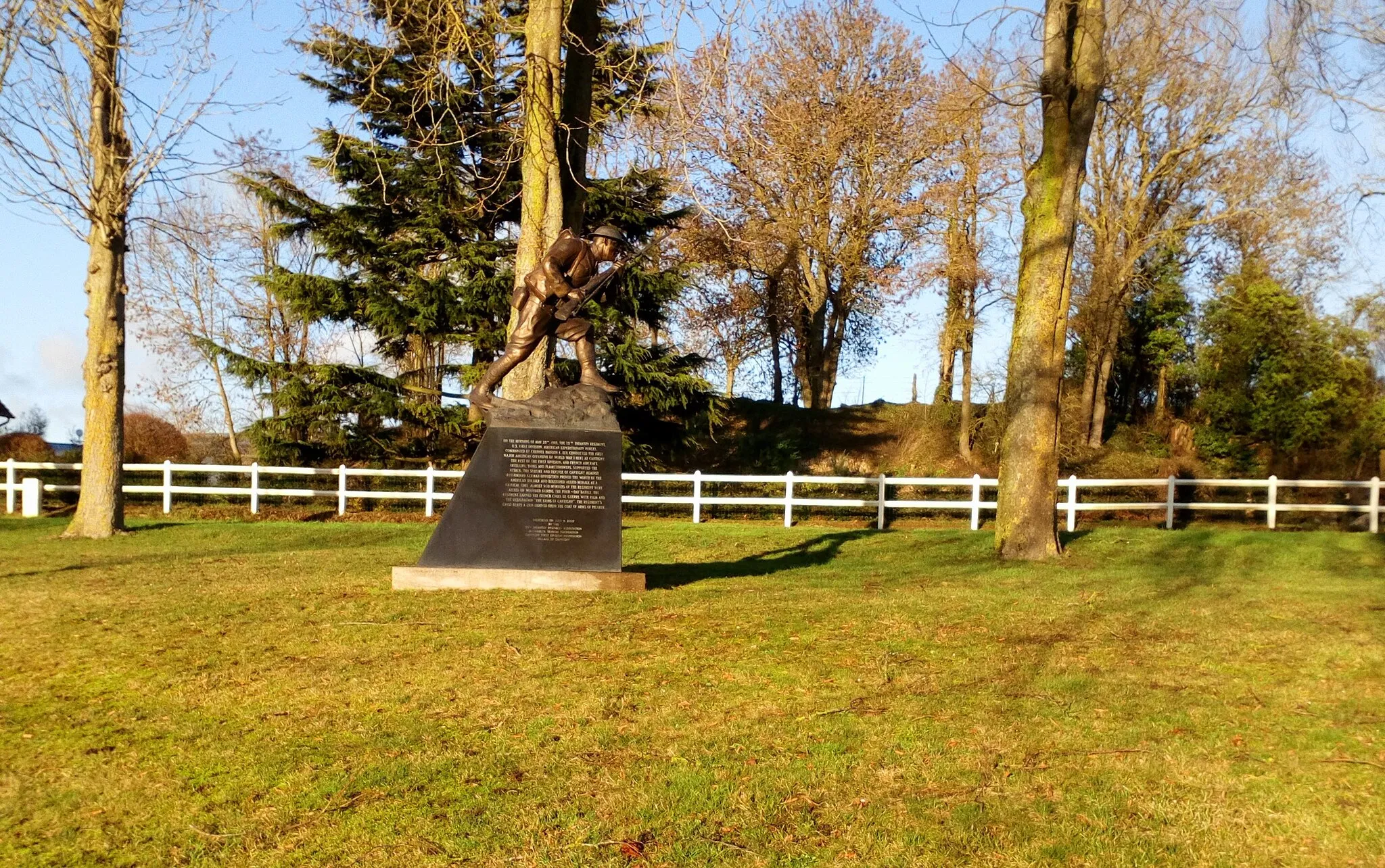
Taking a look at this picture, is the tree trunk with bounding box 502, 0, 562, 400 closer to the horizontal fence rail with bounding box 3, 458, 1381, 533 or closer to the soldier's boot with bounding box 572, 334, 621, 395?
the soldier's boot with bounding box 572, 334, 621, 395

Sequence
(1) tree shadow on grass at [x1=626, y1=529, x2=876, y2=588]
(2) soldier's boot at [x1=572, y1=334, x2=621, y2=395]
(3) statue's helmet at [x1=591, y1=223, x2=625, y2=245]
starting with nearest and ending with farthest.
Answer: (3) statue's helmet at [x1=591, y1=223, x2=625, y2=245] → (2) soldier's boot at [x1=572, y1=334, x2=621, y2=395] → (1) tree shadow on grass at [x1=626, y1=529, x2=876, y2=588]

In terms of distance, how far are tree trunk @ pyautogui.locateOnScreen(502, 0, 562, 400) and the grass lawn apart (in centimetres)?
492

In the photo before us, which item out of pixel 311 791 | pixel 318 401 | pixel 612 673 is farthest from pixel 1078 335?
pixel 311 791

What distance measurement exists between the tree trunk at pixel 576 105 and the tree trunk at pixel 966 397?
19.3 m

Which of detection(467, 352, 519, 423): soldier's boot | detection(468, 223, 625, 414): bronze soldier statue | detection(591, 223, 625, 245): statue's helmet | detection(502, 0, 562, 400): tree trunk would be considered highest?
detection(502, 0, 562, 400): tree trunk

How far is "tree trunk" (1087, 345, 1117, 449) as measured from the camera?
104ft

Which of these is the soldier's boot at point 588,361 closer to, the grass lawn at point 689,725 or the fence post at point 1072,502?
the grass lawn at point 689,725

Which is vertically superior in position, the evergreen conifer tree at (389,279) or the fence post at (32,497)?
the evergreen conifer tree at (389,279)

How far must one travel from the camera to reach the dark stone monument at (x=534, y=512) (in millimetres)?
9812

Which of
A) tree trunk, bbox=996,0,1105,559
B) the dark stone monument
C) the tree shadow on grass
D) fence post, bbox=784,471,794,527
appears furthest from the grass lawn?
fence post, bbox=784,471,794,527

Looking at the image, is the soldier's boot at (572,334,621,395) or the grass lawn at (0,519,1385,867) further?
Result: the soldier's boot at (572,334,621,395)

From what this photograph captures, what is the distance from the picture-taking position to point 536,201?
Answer: 1306 cm

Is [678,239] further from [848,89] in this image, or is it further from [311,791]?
[311,791]

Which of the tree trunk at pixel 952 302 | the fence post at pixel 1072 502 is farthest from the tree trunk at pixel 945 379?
the fence post at pixel 1072 502
